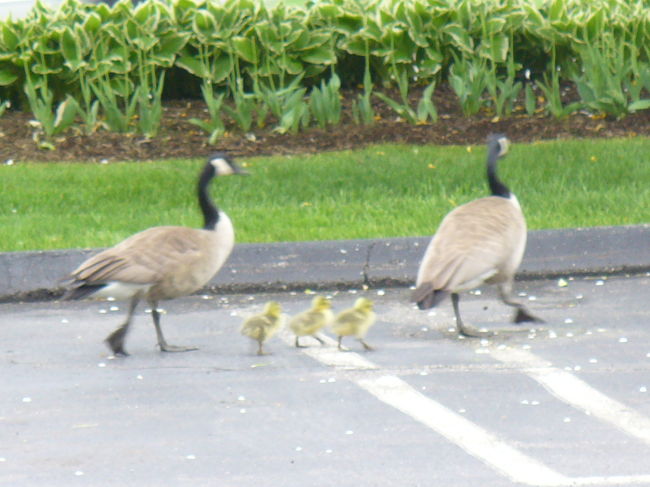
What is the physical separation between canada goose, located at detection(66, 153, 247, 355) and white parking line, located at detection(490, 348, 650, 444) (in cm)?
167

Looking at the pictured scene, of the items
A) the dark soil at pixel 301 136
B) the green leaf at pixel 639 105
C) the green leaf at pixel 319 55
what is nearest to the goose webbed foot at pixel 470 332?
the dark soil at pixel 301 136

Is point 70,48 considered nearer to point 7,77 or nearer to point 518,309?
point 7,77

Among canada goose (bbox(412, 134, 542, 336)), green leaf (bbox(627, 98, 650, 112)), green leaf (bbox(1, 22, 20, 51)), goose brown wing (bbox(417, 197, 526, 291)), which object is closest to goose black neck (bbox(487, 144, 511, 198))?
canada goose (bbox(412, 134, 542, 336))

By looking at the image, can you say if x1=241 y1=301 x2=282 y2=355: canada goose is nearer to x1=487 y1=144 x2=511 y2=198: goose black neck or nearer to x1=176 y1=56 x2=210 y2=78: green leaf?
x1=487 y1=144 x2=511 y2=198: goose black neck

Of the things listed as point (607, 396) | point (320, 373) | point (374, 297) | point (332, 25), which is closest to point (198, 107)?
point (332, 25)

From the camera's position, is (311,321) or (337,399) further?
(311,321)

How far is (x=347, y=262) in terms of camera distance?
9148 mm

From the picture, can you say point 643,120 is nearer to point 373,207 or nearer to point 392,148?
point 392,148

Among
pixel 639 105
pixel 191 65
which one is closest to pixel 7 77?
pixel 191 65

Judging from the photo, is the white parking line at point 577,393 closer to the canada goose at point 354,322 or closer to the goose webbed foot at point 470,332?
the goose webbed foot at point 470,332

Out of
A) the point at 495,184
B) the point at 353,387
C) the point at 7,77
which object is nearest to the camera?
the point at 353,387

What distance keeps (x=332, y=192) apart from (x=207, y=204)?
320 cm

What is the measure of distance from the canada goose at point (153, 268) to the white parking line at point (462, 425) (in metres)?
0.76

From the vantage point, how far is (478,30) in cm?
1395
